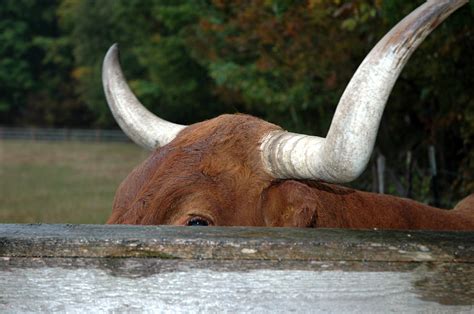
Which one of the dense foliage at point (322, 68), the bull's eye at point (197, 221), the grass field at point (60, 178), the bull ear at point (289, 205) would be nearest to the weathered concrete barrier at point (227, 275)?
the bull's eye at point (197, 221)

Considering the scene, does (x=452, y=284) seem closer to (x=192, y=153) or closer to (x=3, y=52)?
(x=192, y=153)

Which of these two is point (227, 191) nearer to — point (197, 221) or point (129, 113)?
point (197, 221)

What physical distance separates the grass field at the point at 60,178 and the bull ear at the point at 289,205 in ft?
42.9

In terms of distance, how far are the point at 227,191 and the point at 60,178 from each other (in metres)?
31.1

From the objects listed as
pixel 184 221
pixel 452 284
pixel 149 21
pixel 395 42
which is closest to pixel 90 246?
pixel 452 284

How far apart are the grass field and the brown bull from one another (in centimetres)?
1278

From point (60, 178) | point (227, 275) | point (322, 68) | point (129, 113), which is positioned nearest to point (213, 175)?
point (129, 113)

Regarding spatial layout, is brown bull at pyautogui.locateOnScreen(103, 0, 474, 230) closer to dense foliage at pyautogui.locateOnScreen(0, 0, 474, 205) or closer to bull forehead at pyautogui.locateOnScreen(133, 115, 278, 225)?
bull forehead at pyautogui.locateOnScreen(133, 115, 278, 225)

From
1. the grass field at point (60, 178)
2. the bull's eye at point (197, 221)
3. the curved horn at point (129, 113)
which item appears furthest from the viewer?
the grass field at point (60, 178)

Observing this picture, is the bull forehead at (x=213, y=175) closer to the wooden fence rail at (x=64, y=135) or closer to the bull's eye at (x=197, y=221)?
the bull's eye at (x=197, y=221)

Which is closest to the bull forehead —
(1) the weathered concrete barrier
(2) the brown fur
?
(2) the brown fur

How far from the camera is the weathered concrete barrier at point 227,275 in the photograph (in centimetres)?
190

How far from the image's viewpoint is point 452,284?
1940mm

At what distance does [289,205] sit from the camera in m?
3.43
